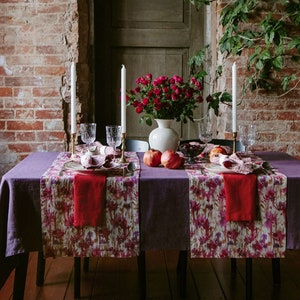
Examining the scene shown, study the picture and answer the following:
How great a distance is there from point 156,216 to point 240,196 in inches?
13.5

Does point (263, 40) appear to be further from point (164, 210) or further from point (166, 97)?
point (164, 210)

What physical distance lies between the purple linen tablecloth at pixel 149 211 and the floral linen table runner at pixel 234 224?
1.3 inches

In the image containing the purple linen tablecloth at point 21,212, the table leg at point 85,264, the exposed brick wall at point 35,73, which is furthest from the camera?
the exposed brick wall at point 35,73

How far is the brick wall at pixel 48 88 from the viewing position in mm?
3379

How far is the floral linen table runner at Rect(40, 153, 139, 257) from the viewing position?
6.42 feet

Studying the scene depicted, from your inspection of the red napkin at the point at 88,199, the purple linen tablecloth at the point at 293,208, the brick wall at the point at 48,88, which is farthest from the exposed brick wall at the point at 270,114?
the red napkin at the point at 88,199

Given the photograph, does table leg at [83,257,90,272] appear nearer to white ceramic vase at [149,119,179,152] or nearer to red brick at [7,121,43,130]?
white ceramic vase at [149,119,179,152]

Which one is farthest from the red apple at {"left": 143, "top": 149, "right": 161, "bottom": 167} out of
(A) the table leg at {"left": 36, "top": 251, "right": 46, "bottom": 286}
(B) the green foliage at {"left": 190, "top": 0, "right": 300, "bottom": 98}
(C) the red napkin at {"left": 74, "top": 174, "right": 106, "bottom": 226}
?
(B) the green foliage at {"left": 190, "top": 0, "right": 300, "bottom": 98}

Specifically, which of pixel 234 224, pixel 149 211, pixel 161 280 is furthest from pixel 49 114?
pixel 234 224

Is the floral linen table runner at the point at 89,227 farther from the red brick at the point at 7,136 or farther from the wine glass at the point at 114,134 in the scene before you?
the red brick at the point at 7,136

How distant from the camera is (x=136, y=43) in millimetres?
3664

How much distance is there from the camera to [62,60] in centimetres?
343

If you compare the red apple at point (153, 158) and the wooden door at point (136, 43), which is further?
the wooden door at point (136, 43)

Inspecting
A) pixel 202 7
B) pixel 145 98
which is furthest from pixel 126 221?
pixel 202 7
